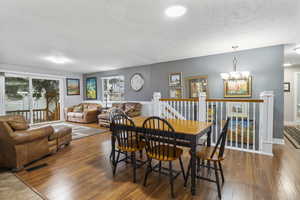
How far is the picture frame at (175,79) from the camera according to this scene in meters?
5.04

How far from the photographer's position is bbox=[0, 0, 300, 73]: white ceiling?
1.95m

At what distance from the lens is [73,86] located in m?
7.48

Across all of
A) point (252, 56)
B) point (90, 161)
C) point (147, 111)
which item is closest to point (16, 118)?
point (90, 161)

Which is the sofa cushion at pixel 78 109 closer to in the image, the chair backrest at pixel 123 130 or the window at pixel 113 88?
the window at pixel 113 88

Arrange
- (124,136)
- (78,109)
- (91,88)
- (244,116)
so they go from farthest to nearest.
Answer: (91,88) < (78,109) < (244,116) < (124,136)

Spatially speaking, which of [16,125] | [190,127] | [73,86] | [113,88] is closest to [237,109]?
[190,127]

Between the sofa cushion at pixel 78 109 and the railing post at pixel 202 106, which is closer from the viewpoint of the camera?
the railing post at pixel 202 106

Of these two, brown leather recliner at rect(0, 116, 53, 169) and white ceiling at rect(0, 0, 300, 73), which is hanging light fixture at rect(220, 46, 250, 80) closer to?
white ceiling at rect(0, 0, 300, 73)

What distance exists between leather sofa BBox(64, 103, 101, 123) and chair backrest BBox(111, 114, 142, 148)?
420 centimetres

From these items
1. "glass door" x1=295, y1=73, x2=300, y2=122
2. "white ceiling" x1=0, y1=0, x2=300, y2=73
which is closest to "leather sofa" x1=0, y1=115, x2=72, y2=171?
"white ceiling" x1=0, y1=0, x2=300, y2=73

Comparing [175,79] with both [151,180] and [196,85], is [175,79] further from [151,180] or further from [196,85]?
[151,180]

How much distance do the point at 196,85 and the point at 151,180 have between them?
345cm

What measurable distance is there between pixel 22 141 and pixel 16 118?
626 mm

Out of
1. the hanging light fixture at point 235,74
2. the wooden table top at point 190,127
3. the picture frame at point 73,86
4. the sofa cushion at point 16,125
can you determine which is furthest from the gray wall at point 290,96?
the picture frame at point 73,86
